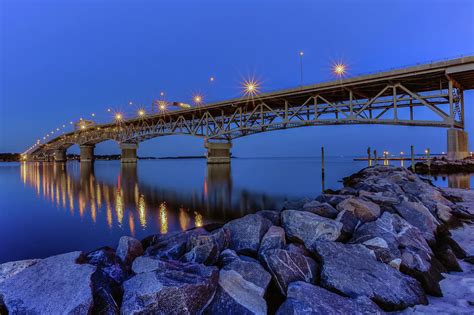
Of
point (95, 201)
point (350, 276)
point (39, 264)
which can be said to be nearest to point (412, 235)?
point (350, 276)

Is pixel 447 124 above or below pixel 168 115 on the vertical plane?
below

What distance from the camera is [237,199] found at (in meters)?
16.4

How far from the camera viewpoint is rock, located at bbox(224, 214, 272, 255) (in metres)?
5.15

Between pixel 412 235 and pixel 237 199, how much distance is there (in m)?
11.5

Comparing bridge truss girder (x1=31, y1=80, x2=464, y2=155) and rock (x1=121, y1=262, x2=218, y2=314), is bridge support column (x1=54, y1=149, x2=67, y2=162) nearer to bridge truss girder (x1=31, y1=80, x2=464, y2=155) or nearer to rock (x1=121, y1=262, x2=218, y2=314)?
bridge truss girder (x1=31, y1=80, x2=464, y2=155)

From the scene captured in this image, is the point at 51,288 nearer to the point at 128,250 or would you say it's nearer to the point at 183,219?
the point at 128,250

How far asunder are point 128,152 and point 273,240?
76.7m

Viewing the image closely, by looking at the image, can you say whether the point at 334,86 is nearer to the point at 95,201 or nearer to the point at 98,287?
the point at 95,201

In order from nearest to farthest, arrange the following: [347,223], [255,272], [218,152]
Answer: [255,272] < [347,223] < [218,152]

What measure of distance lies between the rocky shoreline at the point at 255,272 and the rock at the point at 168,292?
0.01 m

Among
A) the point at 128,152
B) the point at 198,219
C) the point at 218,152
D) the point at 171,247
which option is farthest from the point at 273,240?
the point at 128,152

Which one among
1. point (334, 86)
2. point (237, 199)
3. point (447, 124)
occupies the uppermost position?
point (334, 86)

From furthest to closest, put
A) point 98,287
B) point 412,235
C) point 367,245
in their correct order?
point 412,235, point 367,245, point 98,287

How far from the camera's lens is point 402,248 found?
4.98m
